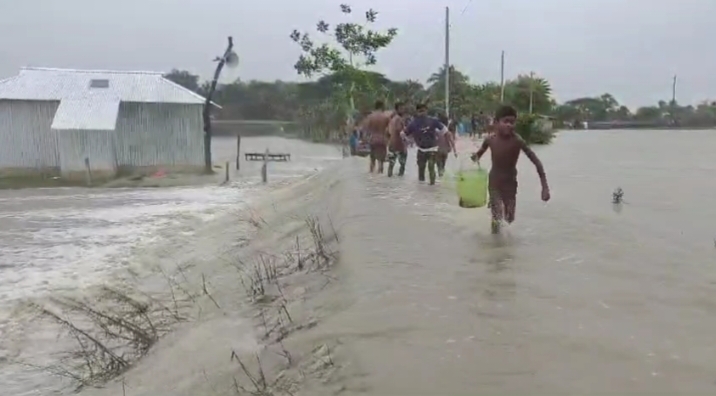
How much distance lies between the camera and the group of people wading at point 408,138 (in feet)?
42.1

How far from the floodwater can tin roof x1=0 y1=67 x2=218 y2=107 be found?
4846 millimetres

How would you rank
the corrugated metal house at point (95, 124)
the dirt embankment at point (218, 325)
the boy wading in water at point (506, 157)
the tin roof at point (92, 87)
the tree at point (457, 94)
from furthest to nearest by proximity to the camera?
the tree at point (457, 94) < the tin roof at point (92, 87) < the corrugated metal house at point (95, 124) < the boy wading in water at point (506, 157) < the dirt embankment at point (218, 325)

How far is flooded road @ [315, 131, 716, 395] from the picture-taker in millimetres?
4145

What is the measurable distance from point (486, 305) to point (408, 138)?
8.84 meters

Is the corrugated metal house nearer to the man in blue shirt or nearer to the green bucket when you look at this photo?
the man in blue shirt

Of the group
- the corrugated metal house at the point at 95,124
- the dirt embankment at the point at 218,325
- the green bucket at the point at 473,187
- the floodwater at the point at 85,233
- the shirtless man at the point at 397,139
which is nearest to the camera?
the dirt embankment at the point at 218,325

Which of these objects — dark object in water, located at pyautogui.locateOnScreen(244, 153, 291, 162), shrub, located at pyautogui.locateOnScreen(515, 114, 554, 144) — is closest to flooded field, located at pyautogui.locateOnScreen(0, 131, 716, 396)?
shrub, located at pyautogui.locateOnScreen(515, 114, 554, 144)

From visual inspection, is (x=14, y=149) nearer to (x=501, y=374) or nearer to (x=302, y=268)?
(x=302, y=268)

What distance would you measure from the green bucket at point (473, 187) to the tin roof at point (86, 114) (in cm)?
2374

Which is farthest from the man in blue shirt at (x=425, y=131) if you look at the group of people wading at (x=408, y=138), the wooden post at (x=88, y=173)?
the wooden post at (x=88, y=173)

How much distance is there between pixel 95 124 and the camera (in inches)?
1192

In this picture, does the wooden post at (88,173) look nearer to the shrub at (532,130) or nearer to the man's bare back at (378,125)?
the man's bare back at (378,125)

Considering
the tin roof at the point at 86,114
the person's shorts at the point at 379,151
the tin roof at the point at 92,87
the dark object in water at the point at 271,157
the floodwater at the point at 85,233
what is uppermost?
the tin roof at the point at 92,87

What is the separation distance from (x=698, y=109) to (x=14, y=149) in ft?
248
